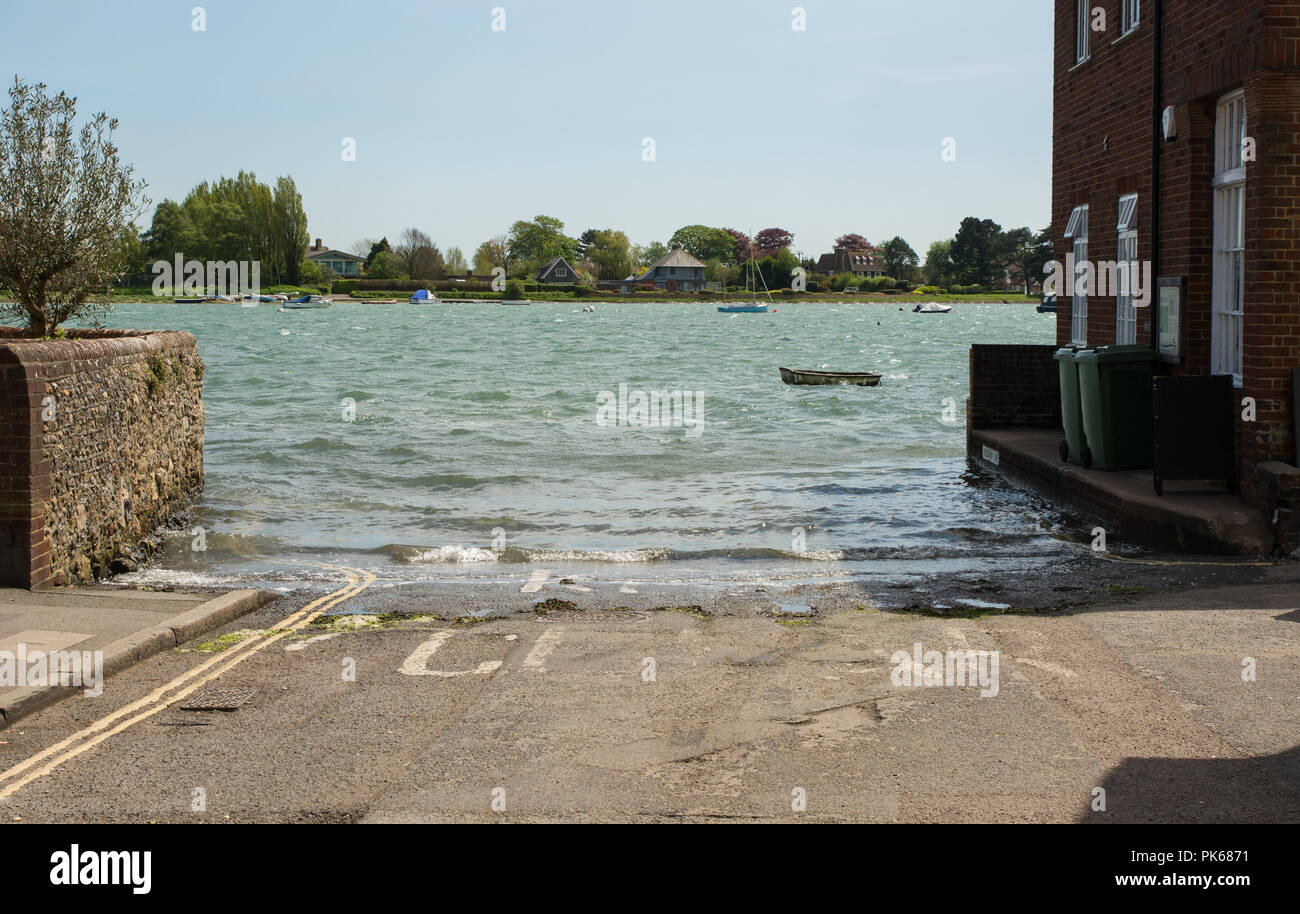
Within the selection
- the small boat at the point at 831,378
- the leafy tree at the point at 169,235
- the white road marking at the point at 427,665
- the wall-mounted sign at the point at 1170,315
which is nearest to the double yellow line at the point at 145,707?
the white road marking at the point at 427,665

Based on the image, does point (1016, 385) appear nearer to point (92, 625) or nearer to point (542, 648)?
point (542, 648)

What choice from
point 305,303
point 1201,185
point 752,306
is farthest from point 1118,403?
point 305,303

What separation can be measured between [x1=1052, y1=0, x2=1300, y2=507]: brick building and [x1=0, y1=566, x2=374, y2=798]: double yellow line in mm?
8175

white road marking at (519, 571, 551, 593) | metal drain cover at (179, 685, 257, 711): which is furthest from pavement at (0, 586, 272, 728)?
white road marking at (519, 571, 551, 593)

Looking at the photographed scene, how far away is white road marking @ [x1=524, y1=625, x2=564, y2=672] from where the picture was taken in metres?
7.78

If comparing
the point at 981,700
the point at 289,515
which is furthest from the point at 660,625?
the point at 289,515

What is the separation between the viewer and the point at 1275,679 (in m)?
6.88

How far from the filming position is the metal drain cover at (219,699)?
22.5 feet

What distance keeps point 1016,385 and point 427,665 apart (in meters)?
13.0

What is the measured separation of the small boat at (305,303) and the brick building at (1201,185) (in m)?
149

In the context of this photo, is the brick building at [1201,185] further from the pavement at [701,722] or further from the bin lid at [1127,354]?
the pavement at [701,722]

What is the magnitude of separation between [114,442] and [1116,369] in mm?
9949

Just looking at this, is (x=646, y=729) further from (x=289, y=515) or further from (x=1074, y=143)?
(x=1074, y=143)

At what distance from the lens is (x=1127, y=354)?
12.9m
